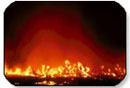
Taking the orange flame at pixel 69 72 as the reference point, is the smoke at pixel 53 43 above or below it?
above

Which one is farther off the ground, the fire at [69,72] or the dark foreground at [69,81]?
the fire at [69,72]

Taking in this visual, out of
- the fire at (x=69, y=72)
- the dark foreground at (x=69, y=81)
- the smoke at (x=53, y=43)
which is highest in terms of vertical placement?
the smoke at (x=53, y=43)

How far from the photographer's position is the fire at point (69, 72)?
7.93 ft

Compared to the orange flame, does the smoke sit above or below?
above

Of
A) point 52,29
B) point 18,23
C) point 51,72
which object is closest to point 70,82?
point 51,72

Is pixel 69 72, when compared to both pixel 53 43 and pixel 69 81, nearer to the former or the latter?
pixel 69 81

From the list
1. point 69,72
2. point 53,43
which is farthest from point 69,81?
point 53,43

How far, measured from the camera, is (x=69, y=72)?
7.96 feet

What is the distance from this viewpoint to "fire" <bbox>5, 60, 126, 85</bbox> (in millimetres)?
2416

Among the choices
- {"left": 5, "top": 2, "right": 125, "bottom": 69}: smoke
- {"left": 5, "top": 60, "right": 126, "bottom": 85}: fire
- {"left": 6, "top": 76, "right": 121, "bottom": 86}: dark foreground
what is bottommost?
{"left": 6, "top": 76, "right": 121, "bottom": 86}: dark foreground

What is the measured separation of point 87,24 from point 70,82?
405 millimetres

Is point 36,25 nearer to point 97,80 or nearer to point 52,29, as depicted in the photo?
point 52,29

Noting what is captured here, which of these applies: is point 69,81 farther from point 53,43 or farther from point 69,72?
point 53,43

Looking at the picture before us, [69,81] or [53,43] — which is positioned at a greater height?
[53,43]
